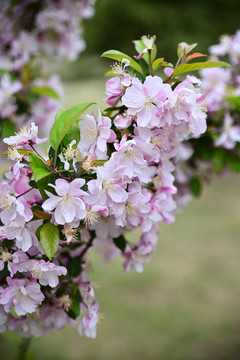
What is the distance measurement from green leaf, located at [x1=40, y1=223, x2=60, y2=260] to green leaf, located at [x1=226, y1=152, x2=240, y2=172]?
1.28 m

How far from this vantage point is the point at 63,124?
1193 mm

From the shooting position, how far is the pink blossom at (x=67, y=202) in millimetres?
1038

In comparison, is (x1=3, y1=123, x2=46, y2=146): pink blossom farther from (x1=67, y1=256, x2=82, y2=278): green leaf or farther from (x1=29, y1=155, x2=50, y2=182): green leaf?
(x1=67, y1=256, x2=82, y2=278): green leaf

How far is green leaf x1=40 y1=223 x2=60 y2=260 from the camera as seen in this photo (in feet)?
3.43

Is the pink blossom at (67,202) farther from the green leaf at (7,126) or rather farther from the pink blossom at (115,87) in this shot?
the green leaf at (7,126)

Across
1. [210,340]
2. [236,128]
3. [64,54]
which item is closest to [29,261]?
[236,128]

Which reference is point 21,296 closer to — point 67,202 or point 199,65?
point 67,202

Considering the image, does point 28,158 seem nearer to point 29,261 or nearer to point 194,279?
point 29,261

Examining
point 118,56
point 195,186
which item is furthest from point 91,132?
point 195,186

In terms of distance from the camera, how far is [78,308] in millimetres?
1331

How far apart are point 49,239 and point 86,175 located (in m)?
0.19

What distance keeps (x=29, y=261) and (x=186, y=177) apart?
1.46m

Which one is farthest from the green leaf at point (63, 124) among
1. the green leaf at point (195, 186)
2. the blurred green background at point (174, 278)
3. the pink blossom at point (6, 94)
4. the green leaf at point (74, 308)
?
the green leaf at point (195, 186)

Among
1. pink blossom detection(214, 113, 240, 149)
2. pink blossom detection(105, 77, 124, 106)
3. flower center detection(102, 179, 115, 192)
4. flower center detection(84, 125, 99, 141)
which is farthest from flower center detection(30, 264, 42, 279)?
pink blossom detection(214, 113, 240, 149)
